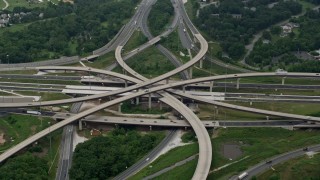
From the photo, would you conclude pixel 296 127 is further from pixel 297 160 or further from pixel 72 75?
pixel 72 75

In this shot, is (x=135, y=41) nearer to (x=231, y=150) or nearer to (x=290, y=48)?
(x=290, y=48)

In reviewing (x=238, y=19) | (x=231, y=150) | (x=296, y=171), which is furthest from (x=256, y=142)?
(x=238, y=19)

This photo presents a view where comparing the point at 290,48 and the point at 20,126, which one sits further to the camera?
the point at 290,48

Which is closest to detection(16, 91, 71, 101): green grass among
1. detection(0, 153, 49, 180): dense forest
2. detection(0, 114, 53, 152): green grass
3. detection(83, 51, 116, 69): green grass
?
detection(0, 114, 53, 152): green grass

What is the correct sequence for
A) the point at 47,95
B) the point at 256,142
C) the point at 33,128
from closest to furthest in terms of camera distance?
the point at 256,142, the point at 33,128, the point at 47,95

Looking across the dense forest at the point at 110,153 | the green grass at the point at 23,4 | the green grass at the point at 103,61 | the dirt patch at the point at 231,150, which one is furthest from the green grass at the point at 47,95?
the green grass at the point at 23,4

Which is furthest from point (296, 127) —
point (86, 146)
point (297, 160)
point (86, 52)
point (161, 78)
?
point (86, 52)

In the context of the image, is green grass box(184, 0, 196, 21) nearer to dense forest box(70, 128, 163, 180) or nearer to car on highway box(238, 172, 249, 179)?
dense forest box(70, 128, 163, 180)
